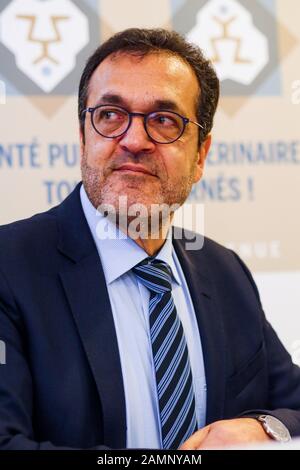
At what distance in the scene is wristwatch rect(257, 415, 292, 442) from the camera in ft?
4.41

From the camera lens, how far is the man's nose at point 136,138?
1459 millimetres

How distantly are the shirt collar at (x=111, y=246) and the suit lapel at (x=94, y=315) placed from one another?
1.0 inches

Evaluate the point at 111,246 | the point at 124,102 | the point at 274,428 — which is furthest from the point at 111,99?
the point at 274,428

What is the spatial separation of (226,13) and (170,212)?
2.97ft

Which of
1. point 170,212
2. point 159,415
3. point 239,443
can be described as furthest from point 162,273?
point 239,443

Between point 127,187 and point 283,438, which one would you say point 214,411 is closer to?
point 283,438

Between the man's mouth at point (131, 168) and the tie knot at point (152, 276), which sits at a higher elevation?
the man's mouth at point (131, 168)

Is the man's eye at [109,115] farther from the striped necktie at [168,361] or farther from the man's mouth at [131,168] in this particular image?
the striped necktie at [168,361]

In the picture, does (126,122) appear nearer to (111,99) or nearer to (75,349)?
(111,99)

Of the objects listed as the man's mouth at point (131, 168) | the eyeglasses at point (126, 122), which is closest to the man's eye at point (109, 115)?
the eyeglasses at point (126, 122)

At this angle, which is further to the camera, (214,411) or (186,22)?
(186,22)

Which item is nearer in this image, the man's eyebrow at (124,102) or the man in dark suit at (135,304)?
the man in dark suit at (135,304)

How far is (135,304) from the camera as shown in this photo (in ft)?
4.75
